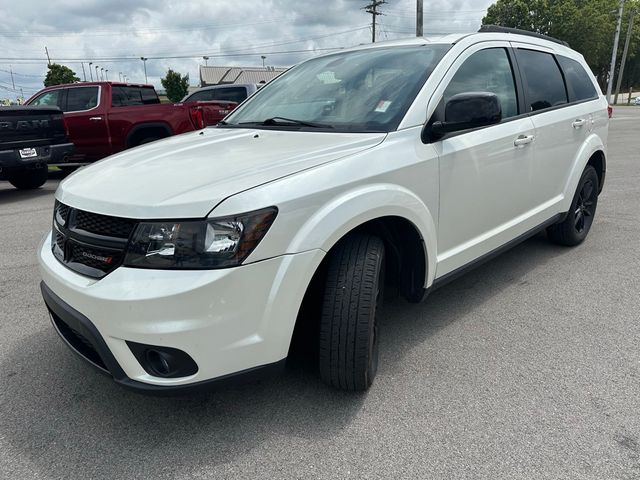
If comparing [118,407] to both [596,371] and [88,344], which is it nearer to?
[88,344]

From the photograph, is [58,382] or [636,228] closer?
[58,382]

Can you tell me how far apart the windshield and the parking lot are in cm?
134

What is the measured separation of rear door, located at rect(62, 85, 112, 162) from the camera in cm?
939

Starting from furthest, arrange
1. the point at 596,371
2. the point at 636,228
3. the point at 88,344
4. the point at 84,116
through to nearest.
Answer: the point at 84,116 < the point at 636,228 < the point at 596,371 < the point at 88,344

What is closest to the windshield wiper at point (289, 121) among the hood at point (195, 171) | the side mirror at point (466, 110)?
the hood at point (195, 171)

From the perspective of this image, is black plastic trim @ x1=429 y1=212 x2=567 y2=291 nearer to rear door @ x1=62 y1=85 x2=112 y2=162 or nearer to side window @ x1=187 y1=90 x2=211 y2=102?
rear door @ x1=62 y1=85 x2=112 y2=162

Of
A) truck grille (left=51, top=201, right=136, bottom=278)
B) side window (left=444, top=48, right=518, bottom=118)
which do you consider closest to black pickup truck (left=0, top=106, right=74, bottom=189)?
truck grille (left=51, top=201, right=136, bottom=278)

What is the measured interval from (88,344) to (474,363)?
6.42 ft

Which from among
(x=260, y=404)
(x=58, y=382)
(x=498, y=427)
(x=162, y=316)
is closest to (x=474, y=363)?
(x=498, y=427)

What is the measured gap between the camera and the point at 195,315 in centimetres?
179

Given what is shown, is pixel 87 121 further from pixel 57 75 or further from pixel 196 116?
pixel 57 75

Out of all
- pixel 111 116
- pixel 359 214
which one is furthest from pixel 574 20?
pixel 359 214

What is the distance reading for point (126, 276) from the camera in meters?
1.85

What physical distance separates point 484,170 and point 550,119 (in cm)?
112
